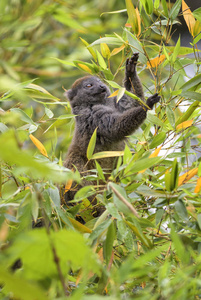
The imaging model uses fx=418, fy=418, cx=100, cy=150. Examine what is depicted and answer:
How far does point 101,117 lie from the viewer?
2.34m

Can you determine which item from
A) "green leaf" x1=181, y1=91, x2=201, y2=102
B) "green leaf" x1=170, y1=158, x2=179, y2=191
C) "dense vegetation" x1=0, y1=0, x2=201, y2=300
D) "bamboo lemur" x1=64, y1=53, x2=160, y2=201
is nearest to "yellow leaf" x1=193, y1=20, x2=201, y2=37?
"dense vegetation" x1=0, y1=0, x2=201, y2=300

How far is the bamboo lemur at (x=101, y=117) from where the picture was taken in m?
1.97

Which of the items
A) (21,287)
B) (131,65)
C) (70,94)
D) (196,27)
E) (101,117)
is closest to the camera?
(21,287)

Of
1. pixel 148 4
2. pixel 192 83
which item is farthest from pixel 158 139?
pixel 148 4

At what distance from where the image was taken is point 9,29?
1.43m

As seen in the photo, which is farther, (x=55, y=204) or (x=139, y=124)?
(x=139, y=124)

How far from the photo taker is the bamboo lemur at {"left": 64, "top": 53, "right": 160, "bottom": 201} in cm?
197

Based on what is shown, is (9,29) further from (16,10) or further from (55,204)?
(55,204)

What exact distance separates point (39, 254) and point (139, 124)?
1.41 m

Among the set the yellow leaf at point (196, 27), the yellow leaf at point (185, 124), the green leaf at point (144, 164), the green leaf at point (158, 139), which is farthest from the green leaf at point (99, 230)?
the yellow leaf at point (196, 27)

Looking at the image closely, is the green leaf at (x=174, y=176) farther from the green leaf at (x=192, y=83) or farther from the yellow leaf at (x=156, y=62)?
the yellow leaf at (x=156, y=62)

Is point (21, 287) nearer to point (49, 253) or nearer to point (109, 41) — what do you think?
point (49, 253)

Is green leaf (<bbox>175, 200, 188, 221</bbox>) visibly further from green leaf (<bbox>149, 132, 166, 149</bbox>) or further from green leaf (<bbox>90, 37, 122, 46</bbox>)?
green leaf (<bbox>90, 37, 122, 46</bbox>)

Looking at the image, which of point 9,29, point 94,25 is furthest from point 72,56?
point 9,29
